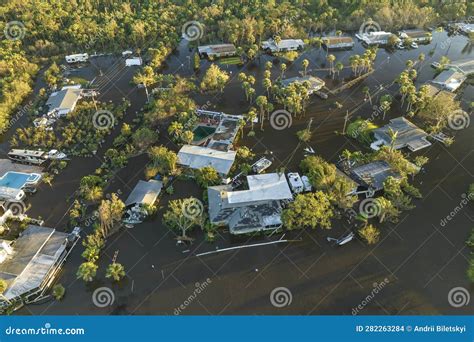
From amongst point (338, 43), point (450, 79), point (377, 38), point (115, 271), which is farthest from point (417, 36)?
point (115, 271)

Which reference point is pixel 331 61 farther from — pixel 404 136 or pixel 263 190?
pixel 263 190

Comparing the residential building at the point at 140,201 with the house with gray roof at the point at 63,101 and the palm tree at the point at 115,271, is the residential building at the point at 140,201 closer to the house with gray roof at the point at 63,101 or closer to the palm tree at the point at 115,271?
the palm tree at the point at 115,271

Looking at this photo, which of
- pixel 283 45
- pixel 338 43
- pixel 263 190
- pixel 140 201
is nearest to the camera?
pixel 263 190

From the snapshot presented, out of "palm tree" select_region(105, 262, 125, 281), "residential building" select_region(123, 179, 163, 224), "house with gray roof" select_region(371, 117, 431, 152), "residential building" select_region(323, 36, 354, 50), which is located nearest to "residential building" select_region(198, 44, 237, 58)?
"residential building" select_region(323, 36, 354, 50)

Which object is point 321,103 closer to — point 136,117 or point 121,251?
point 136,117

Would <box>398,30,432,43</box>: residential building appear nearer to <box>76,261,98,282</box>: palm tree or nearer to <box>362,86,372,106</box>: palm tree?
<box>362,86,372,106</box>: palm tree

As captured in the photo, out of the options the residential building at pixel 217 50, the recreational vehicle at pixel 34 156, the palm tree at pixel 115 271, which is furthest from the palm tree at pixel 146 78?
the palm tree at pixel 115 271
